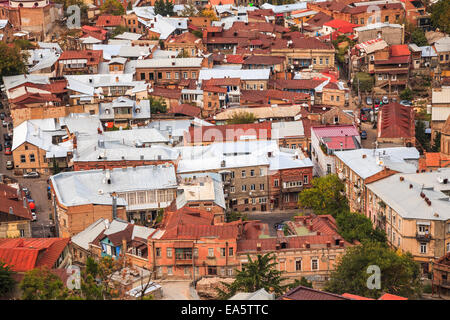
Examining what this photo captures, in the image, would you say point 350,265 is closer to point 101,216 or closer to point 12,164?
point 101,216

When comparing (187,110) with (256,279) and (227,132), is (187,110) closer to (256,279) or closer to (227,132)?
(227,132)

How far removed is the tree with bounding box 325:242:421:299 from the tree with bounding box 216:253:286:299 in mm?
2224

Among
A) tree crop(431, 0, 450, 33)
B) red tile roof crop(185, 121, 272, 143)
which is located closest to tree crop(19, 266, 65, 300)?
red tile roof crop(185, 121, 272, 143)

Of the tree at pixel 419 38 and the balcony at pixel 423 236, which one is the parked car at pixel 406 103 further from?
the balcony at pixel 423 236

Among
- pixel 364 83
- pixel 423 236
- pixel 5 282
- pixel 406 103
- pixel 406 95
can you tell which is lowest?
pixel 423 236

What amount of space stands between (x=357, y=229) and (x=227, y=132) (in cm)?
1690

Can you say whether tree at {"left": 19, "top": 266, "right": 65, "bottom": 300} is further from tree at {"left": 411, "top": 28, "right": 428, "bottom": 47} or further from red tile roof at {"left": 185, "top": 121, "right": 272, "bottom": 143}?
tree at {"left": 411, "top": 28, "right": 428, "bottom": 47}

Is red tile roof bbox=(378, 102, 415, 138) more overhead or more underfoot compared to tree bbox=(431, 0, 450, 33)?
more underfoot

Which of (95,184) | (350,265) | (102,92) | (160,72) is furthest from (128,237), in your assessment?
(160,72)

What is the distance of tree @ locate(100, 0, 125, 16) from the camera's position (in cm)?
9031

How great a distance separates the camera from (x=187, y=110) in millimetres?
57406

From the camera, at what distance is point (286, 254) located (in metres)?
33.6

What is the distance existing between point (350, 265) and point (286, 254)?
3529 mm

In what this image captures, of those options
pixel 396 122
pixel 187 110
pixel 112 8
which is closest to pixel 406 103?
pixel 396 122
